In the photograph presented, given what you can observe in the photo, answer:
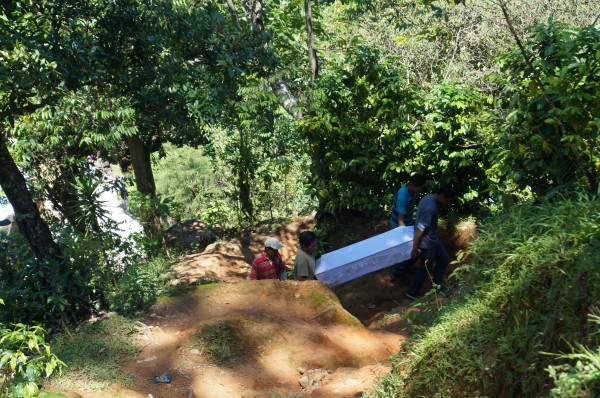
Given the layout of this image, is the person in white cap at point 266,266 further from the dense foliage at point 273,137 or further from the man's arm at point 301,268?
the dense foliage at point 273,137

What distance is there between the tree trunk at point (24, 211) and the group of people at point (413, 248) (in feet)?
7.64

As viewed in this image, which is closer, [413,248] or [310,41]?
[413,248]

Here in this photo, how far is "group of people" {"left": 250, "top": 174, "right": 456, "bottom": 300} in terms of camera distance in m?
6.95

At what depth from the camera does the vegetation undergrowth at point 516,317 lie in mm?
3234

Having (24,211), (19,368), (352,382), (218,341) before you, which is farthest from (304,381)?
(24,211)

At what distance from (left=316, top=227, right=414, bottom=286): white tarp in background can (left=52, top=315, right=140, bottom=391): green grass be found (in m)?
2.45

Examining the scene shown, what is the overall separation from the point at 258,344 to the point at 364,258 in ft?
6.83

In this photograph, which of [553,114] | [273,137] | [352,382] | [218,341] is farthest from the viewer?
[273,137]

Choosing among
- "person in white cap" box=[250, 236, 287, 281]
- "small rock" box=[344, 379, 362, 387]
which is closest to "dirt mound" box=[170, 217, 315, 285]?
"person in white cap" box=[250, 236, 287, 281]

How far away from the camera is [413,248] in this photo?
23.1ft

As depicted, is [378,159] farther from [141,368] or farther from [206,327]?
[141,368]

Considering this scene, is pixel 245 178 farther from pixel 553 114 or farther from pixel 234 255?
pixel 553 114

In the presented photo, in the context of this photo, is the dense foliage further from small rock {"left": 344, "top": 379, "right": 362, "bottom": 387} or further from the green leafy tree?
small rock {"left": 344, "top": 379, "right": 362, "bottom": 387}

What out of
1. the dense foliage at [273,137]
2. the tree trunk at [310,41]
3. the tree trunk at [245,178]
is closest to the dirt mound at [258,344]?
the dense foliage at [273,137]
